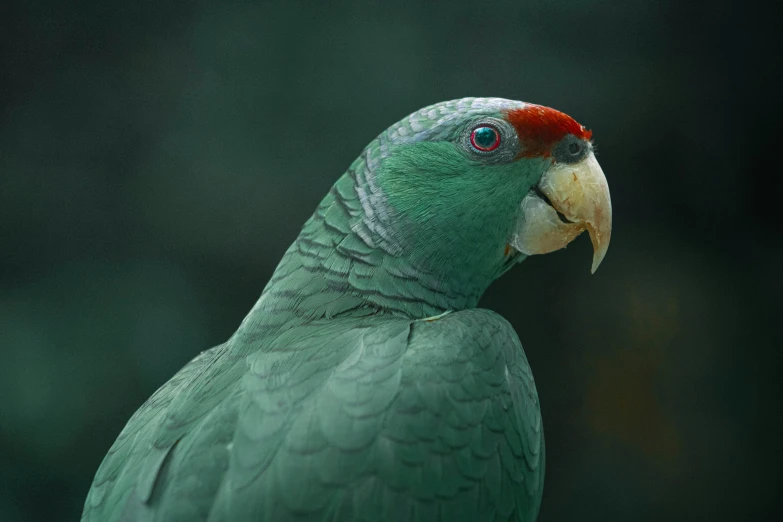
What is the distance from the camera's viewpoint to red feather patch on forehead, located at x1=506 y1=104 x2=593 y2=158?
1.60m

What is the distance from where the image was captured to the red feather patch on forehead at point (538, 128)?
5.25ft

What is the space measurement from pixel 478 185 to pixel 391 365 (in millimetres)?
519

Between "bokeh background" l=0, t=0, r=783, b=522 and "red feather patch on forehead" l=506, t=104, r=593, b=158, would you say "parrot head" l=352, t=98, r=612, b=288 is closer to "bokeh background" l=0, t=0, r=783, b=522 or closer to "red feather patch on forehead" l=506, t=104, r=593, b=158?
"red feather patch on forehead" l=506, t=104, r=593, b=158

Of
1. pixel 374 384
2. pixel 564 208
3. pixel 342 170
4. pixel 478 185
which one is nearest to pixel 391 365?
pixel 374 384

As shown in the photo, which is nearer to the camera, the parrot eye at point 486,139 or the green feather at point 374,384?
the green feather at point 374,384

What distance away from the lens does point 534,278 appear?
3.05m

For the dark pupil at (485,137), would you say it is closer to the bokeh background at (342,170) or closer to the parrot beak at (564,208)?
the parrot beak at (564,208)

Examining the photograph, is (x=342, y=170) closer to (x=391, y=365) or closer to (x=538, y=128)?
(x=538, y=128)

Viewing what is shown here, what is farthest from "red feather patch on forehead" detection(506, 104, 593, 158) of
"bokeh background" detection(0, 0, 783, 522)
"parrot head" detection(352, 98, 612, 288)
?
"bokeh background" detection(0, 0, 783, 522)

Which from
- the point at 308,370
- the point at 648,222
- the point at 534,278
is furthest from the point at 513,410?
the point at 648,222

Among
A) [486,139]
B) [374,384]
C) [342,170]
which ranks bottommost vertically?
[374,384]

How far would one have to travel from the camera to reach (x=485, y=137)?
1602mm

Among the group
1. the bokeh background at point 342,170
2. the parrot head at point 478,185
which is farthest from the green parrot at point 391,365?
the bokeh background at point 342,170

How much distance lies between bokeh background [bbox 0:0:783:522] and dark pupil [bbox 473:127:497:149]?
1401 mm
